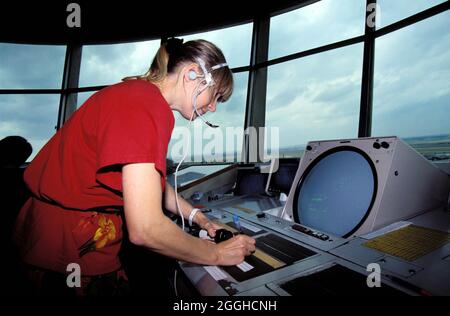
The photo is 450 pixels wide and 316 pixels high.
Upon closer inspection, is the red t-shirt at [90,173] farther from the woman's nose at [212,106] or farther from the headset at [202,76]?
the woman's nose at [212,106]

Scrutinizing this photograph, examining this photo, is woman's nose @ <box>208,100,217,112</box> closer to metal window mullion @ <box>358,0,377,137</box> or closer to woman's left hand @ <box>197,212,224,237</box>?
woman's left hand @ <box>197,212,224,237</box>

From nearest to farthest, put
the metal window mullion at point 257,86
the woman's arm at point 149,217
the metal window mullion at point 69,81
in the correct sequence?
the woman's arm at point 149,217 → the metal window mullion at point 257,86 → the metal window mullion at point 69,81

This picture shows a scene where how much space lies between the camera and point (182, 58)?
2.53 feet

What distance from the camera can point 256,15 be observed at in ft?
11.2

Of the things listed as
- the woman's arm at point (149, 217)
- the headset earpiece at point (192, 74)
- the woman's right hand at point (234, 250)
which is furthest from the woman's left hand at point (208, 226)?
the headset earpiece at point (192, 74)

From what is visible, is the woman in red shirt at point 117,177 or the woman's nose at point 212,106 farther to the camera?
the woman's nose at point 212,106

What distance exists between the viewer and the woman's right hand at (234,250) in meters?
0.71

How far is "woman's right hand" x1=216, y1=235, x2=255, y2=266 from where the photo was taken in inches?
28.0

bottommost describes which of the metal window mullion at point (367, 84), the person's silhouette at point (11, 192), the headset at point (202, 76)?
the person's silhouette at point (11, 192)

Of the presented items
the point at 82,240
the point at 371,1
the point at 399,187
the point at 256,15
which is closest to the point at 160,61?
the point at 82,240

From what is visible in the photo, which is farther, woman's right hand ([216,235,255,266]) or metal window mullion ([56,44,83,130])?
metal window mullion ([56,44,83,130])

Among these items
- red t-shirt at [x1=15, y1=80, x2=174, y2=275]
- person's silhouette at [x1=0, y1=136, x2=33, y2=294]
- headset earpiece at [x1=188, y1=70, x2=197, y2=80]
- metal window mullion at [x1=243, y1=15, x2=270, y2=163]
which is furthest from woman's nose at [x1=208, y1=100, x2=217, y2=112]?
metal window mullion at [x1=243, y1=15, x2=270, y2=163]
